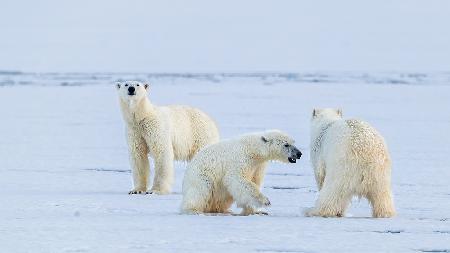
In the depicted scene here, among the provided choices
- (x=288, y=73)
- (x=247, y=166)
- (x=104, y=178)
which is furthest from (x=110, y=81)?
(x=247, y=166)

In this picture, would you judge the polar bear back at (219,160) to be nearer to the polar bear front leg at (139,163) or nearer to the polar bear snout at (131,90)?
the polar bear front leg at (139,163)

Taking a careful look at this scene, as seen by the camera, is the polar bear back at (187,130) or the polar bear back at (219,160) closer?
the polar bear back at (219,160)

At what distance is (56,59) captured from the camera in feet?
145

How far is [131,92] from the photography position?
7375mm

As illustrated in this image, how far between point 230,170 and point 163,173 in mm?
1766

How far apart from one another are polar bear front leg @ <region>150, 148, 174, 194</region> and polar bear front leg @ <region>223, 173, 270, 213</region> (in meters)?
1.70

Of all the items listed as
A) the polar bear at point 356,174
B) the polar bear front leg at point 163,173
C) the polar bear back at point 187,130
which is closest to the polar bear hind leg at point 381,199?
the polar bear at point 356,174

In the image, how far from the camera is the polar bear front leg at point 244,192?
5.34 metres

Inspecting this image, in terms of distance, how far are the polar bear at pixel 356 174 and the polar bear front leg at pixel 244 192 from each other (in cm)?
30

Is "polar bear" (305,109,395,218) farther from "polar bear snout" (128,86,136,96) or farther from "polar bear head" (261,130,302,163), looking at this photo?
"polar bear snout" (128,86,136,96)

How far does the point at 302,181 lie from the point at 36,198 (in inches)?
95.8

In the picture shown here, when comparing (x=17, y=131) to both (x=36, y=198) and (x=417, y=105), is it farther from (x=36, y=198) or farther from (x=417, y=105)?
(x=417, y=105)

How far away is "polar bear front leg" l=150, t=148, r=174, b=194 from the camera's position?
7172 millimetres

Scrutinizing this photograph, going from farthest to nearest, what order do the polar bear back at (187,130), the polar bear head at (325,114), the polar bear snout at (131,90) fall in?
the polar bear back at (187,130), the polar bear snout at (131,90), the polar bear head at (325,114)
